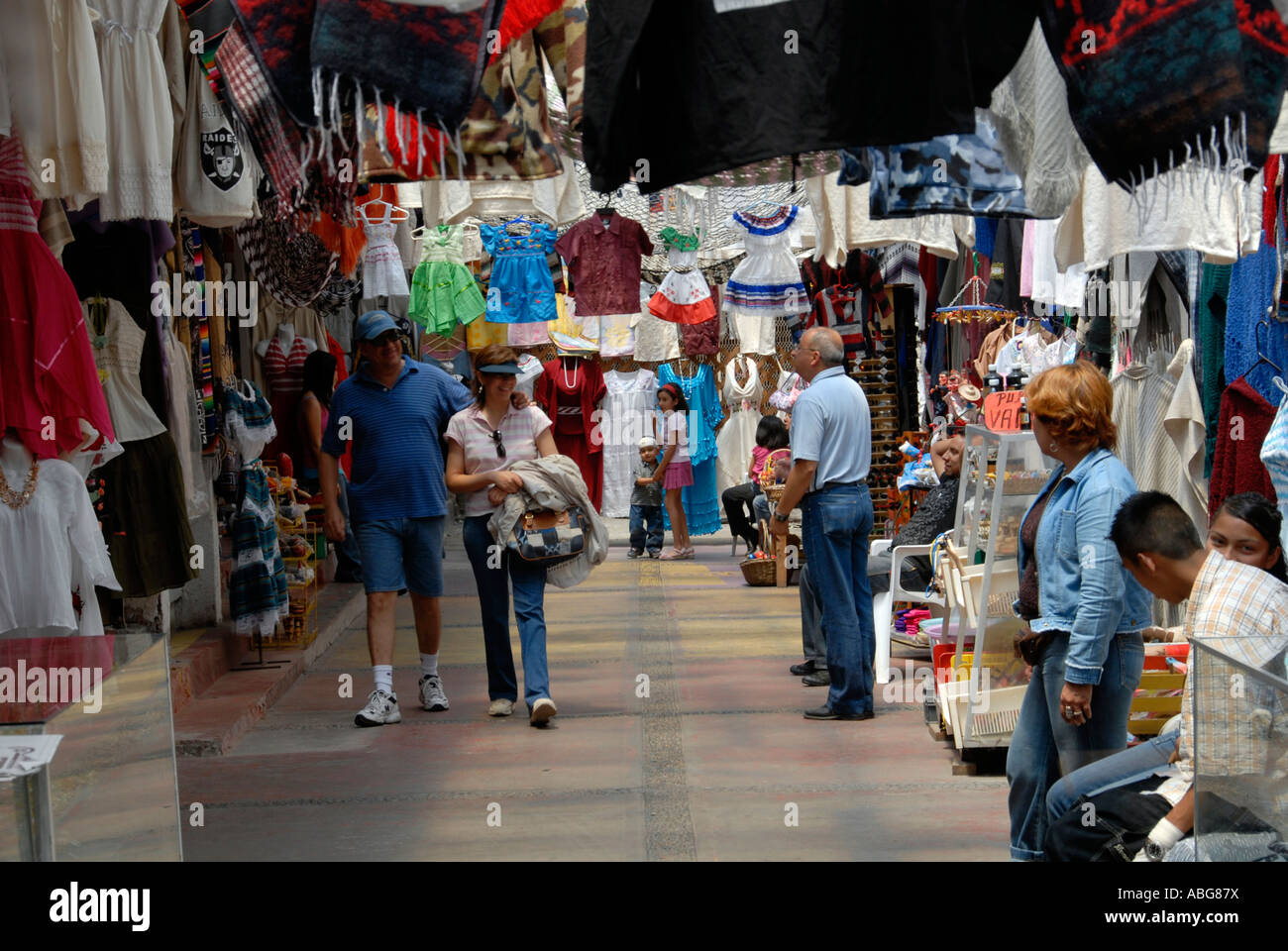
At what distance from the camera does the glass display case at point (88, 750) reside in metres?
3.02

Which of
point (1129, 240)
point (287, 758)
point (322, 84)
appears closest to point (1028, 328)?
point (1129, 240)

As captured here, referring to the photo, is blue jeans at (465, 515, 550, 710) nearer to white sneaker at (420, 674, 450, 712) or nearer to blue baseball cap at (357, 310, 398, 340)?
white sneaker at (420, 674, 450, 712)

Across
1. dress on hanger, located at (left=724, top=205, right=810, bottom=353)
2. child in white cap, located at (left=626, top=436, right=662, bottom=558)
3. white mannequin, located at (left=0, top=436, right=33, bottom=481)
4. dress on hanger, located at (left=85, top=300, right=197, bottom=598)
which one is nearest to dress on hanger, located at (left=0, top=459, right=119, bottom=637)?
white mannequin, located at (left=0, top=436, right=33, bottom=481)

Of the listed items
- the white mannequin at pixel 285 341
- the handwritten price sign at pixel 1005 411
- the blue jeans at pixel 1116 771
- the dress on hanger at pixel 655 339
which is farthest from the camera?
the dress on hanger at pixel 655 339

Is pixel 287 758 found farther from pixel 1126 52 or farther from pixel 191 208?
pixel 1126 52

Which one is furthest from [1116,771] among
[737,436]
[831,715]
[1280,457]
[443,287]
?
[737,436]

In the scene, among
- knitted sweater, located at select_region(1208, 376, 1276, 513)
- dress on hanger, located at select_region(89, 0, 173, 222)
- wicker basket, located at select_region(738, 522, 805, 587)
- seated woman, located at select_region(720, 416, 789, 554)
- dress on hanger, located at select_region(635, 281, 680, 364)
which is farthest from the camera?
dress on hanger, located at select_region(635, 281, 680, 364)

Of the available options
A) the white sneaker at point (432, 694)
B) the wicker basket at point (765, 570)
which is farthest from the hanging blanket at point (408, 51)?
the wicker basket at point (765, 570)

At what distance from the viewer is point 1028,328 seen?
9.91 m

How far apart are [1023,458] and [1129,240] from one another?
142cm

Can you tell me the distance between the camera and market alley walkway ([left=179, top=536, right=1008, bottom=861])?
5516 mm

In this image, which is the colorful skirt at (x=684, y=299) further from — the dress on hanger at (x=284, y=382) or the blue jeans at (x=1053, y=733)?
the blue jeans at (x=1053, y=733)

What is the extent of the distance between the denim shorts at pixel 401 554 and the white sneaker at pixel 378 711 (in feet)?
1.90

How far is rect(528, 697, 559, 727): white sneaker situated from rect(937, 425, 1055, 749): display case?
6.82 ft
